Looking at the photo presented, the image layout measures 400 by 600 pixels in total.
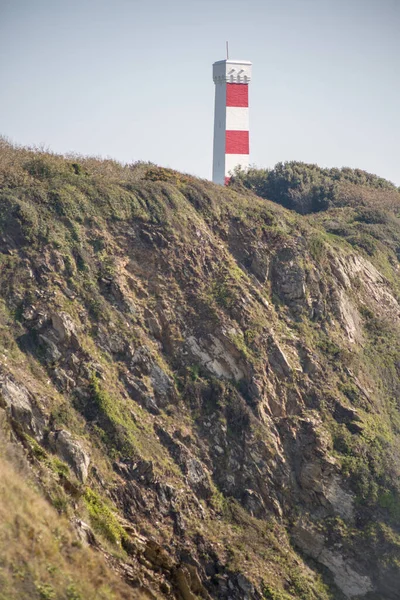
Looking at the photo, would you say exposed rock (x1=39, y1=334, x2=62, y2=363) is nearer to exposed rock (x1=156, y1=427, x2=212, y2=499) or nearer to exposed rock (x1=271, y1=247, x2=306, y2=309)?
exposed rock (x1=156, y1=427, x2=212, y2=499)

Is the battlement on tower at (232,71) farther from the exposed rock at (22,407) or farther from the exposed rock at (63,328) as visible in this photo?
the exposed rock at (22,407)

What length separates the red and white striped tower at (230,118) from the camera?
56.1 metres

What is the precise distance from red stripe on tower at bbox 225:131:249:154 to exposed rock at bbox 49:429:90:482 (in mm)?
33070

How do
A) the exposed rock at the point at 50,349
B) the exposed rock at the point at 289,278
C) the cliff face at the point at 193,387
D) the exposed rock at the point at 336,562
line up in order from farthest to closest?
1. the exposed rock at the point at 289,278
2. the exposed rock at the point at 336,562
3. the exposed rock at the point at 50,349
4. the cliff face at the point at 193,387

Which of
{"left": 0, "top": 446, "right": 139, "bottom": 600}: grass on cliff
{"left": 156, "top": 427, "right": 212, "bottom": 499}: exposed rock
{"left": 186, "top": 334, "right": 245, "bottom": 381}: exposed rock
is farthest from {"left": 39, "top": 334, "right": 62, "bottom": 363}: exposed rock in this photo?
{"left": 0, "top": 446, "right": 139, "bottom": 600}: grass on cliff

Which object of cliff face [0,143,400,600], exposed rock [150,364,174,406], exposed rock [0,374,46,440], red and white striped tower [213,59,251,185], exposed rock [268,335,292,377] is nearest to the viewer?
exposed rock [0,374,46,440]

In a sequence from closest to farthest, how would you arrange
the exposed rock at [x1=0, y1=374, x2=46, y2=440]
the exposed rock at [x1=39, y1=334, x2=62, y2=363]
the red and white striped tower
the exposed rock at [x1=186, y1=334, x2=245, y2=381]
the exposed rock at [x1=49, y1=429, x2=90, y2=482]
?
the exposed rock at [x1=0, y1=374, x2=46, y2=440], the exposed rock at [x1=49, y1=429, x2=90, y2=482], the exposed rock at [x1=39, y1=334, x2=62, y2=363], the exposed rock at [x1=186, y1=334, x2=245, y2=381], the red and white striped tower

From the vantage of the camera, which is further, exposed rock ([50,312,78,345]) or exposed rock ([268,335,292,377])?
exposed rock ([268,335,292,377])

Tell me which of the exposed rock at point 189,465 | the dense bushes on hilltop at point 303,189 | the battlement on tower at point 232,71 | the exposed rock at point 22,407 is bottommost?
the exposed rock at point 189,465

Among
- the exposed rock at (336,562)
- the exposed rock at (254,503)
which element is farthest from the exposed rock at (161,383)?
the exposed rock at (336,562)

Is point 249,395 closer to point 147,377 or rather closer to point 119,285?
point 147,377

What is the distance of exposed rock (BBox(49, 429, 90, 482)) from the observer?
1009 inches

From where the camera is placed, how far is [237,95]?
5656 cm

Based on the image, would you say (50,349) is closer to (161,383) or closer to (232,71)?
(161,383)
